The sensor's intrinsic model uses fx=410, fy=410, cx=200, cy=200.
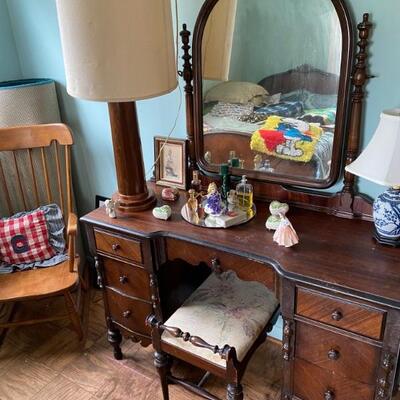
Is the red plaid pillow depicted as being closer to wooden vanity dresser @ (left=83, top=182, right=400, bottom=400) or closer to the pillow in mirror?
wooden vanity dresser @ (left=83, top=182, right=400, bottom=400)

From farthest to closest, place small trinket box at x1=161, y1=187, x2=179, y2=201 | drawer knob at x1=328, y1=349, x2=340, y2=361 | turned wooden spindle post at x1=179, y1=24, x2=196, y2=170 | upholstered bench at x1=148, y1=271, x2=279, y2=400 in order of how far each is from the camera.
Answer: small trinket box at x1=161, y1=187, x2=179, y2=201 → turned wooden spindle post at x1=179, y1=24, x2=196, y2=170 → upholstered bench at x1=148, y1=271, x2=279, y2=400 → drawer knob at x1=328, y1=349, x2=340, y2=361

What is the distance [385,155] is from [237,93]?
24.3 inches

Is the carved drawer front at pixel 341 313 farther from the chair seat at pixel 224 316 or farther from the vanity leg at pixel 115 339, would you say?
the vanity leg at pixel 115 339

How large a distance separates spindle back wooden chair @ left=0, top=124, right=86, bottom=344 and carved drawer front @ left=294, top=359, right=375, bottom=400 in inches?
40.8

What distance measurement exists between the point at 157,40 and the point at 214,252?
71 centimetres

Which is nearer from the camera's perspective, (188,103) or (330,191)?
(330,191)

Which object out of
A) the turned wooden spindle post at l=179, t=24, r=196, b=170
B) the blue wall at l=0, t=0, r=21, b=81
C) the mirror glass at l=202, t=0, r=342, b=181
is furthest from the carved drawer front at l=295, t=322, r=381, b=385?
the blue wall at l=0, t=0, r=21, b=81

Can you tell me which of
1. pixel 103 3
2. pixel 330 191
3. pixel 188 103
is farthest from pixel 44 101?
pixel 330 191

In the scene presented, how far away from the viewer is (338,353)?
1.25 m

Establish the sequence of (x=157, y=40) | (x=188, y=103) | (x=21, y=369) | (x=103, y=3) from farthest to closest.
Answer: (x=21, y=369)
(x=188, y=103)
(x=157, y=40)
(x=103, y=3)

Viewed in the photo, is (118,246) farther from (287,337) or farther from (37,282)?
(287,337)

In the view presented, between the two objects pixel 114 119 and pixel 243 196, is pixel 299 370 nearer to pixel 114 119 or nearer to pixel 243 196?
pixel 243 196

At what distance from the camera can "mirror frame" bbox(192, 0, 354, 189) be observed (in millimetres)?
1297

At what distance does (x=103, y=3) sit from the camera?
3.93 ft
